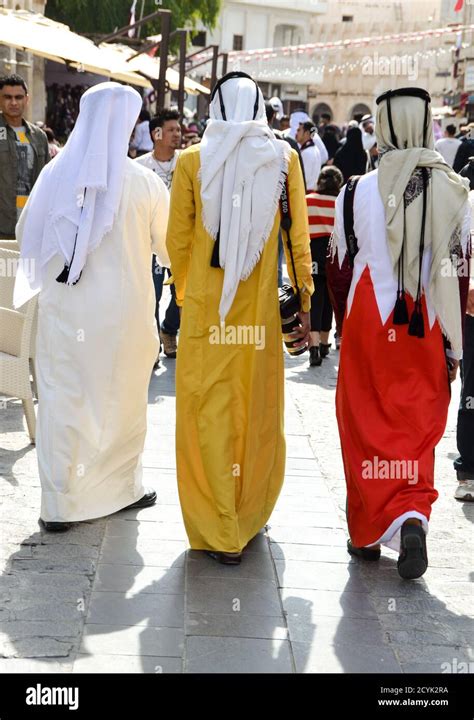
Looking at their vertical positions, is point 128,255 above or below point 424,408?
above

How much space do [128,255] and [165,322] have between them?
12.9ft

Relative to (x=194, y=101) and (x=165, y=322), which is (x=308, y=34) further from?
(x=165, y=322)

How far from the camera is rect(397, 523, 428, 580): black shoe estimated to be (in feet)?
14.7

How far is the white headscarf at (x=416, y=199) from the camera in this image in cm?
460

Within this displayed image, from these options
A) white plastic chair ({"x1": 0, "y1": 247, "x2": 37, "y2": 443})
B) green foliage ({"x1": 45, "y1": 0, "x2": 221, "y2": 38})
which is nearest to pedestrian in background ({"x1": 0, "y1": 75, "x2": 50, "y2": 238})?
white plastic chair ({"x1": 0, "y1": 247, "x2": 37, "y2": 443})

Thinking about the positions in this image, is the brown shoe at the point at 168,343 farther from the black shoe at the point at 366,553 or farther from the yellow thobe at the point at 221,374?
the black shoe at the point at 366,553

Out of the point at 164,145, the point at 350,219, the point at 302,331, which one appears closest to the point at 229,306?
the point at 302,331

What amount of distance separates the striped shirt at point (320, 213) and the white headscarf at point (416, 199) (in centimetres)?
464

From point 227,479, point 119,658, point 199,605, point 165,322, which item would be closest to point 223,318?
point 227,479

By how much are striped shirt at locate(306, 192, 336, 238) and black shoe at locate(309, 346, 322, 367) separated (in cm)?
91

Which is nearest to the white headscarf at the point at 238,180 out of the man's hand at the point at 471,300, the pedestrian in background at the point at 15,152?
the man's hand at the point at 471,300

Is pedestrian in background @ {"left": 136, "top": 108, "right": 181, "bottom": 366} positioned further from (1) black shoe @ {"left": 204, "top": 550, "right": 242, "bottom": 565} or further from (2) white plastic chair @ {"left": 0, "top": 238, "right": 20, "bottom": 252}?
(1) black shoe @ {"left": 204, "top": 550, "right": 242, "bottom": 565}

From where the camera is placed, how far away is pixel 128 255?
16.8 feet
